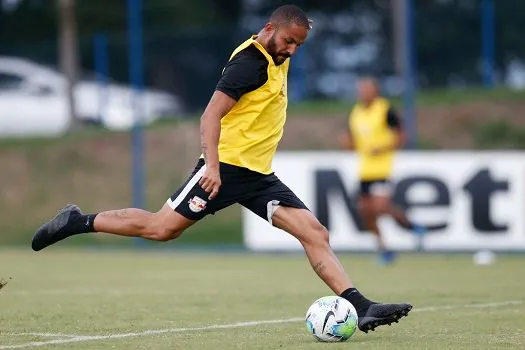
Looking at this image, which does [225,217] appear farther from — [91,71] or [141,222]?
[141,222]

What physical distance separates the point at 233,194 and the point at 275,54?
100 cm

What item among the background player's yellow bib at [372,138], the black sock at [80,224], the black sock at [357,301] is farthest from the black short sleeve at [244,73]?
the background player's yellow bib at [372,138]

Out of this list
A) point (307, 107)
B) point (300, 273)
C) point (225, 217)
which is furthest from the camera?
point (307, 107)

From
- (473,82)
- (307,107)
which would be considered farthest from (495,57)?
(307,107)

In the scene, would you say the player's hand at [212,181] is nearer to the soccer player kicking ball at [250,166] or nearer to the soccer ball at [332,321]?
the soccer player kicking ball at [250,166]

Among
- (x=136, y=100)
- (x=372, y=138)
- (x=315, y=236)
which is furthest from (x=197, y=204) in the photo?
(x=136, y=100)

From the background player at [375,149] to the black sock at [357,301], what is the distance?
8.63 meters

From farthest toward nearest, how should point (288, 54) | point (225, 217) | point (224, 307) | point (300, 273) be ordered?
point (225, 217) < point (300, 273) < point (224, 307) < point (288, 54)

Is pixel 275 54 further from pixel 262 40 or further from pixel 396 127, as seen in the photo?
pixel 396 127

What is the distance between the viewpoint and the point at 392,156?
18453 millimetres

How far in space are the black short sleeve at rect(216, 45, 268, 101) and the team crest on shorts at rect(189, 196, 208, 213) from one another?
29.5 inches

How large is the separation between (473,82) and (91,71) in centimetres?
758

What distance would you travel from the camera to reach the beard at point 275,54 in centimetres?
856

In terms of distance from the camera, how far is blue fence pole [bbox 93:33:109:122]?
24.7 metres
